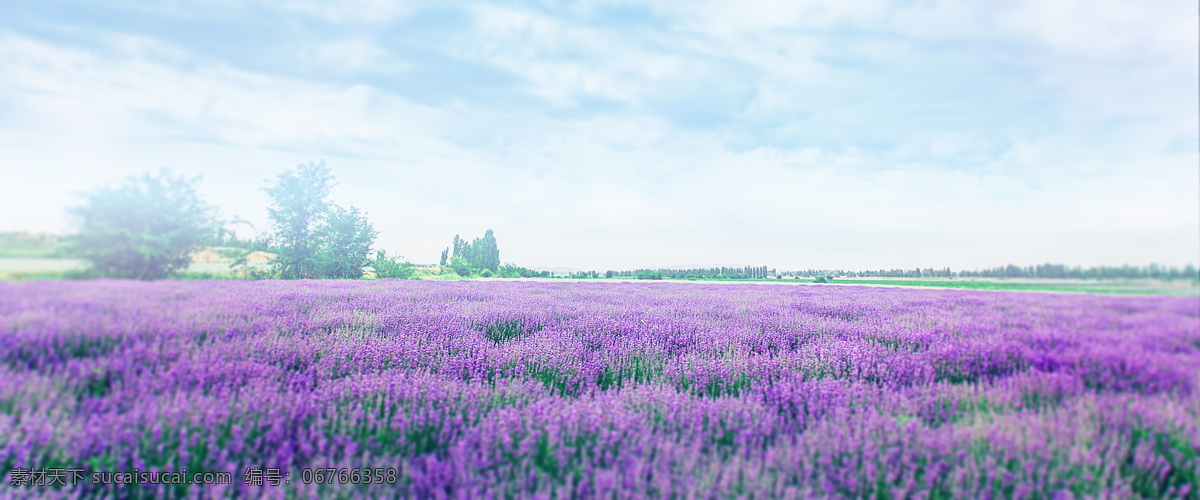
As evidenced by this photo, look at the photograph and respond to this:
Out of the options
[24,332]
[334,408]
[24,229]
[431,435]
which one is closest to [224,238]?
[24,229]

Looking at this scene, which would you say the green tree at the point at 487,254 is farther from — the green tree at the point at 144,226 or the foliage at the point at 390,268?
the green tree at the point at 144,226

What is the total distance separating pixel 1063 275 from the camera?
99.7 inches

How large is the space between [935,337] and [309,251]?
7.76m

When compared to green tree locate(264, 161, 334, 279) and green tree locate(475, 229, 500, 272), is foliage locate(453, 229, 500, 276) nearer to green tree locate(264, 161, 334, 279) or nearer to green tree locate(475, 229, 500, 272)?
green tree locate(475, 229, 500, 272)

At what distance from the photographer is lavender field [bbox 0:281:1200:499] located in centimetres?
165

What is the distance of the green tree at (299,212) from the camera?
4230 mm

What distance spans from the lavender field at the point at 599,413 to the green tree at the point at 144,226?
0.44ft

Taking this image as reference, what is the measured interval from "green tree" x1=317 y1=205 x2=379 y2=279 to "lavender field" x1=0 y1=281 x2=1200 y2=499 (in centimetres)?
536

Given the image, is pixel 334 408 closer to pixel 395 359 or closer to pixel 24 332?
pixel 395 359

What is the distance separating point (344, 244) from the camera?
29.5 feet

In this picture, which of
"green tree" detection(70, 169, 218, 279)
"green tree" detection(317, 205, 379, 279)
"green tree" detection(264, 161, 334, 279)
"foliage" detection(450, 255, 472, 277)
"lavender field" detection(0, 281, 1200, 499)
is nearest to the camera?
"lavender field" detection(0, 281, 1200, 499)

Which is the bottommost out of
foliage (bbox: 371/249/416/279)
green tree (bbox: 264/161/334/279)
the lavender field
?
the lavender field

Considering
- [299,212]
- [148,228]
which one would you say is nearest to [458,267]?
[299,212]

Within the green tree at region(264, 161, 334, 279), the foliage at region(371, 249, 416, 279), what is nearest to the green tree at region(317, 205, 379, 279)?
the green tree at region(264, 161, 334, 279)
